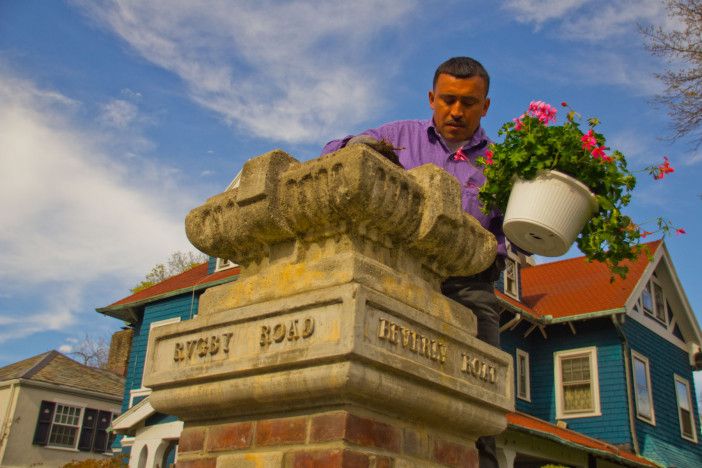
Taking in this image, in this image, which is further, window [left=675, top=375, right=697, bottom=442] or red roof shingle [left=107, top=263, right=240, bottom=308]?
window [left=675, top=375, right=697, bottom=442]

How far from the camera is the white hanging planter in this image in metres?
2.74

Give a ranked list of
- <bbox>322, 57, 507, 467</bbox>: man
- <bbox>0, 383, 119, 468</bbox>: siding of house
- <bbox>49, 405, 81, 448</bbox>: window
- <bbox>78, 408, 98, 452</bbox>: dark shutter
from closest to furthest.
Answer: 1. <bbox>322, 57, 507, 467</bbox>: man
2. <bbox>0, 383, 119, 468</bbox>: siding of house
3. <bbox>49, 405, 81, 448</bbox>: window
4. <bbox>78, 408, 98, 452</bbox>: dark shutter

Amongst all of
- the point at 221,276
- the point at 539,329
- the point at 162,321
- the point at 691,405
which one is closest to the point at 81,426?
the point at 162,321

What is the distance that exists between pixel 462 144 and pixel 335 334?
1.51 metres

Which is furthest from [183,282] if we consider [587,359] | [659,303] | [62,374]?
[659,303]

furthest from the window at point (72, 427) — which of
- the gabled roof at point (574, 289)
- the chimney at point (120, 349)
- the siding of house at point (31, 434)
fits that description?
Answer: the gabled roof at point (574, 289)

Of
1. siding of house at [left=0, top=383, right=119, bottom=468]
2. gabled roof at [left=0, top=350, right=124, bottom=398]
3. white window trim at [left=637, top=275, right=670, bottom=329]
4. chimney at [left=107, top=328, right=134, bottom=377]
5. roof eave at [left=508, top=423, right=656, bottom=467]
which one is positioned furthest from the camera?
gabled roof at [left=0, top=350, right=124, bottom=398]

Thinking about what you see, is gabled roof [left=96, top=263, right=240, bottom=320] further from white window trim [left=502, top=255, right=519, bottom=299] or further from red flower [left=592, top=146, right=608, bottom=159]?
red flower [left=592, top=146, right=608, bottom=159]

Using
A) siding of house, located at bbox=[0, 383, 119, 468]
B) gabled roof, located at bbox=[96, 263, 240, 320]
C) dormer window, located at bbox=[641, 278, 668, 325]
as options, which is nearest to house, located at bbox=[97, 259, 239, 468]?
gabled roof, located at bbox=[96, 263, 240, 320]

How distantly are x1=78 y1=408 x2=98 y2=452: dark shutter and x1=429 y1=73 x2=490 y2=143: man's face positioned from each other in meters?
28.0

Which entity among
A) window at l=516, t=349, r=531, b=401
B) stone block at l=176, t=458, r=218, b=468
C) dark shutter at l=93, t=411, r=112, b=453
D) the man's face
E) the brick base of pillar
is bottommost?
stone block at l=176, t=458, r=218, b=468

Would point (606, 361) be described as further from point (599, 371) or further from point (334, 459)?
point (334, 459)

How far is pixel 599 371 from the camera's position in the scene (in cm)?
1769

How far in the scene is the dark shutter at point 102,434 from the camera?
28094mm
